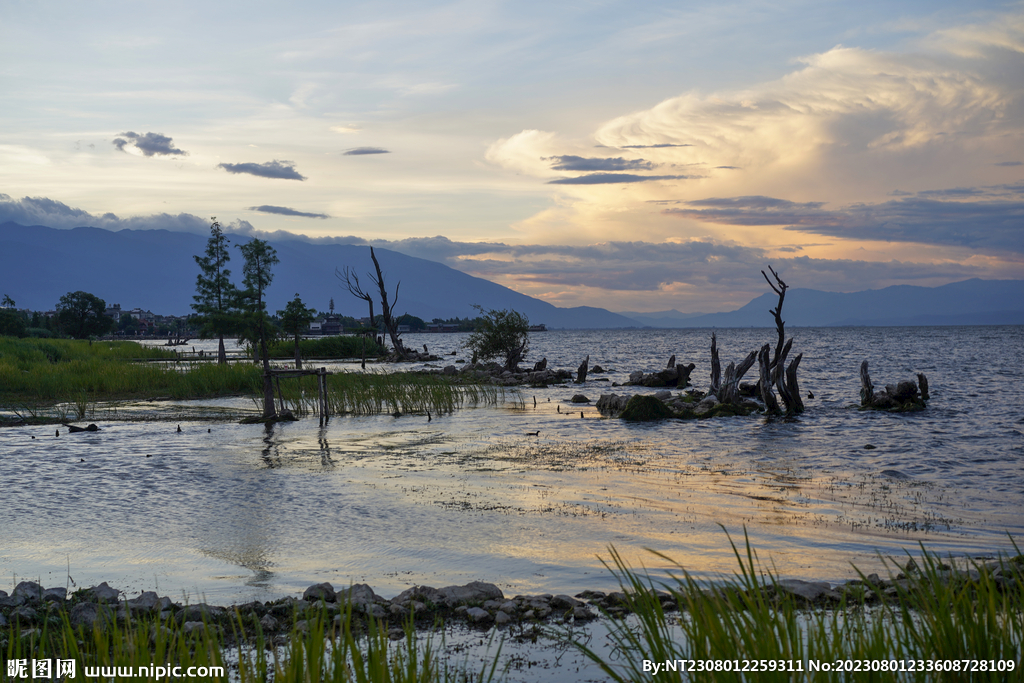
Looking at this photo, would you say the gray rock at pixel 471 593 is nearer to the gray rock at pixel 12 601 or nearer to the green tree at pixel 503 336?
the gray rock at pixel 12 601

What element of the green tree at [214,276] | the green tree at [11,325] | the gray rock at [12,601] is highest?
the green tree at [214,276]

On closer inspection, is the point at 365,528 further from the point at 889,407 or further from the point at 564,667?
the point at 889,407

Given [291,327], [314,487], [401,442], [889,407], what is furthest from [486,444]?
[291,327]

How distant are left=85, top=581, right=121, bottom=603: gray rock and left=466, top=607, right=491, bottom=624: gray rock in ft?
12.4

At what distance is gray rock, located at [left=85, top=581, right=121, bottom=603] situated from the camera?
7089 mm

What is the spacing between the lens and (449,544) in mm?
9930

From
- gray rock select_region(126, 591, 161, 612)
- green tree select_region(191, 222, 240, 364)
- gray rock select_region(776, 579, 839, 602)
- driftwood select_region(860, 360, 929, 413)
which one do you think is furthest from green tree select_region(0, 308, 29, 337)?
gray rock select_region(776, 579, 839, 602)

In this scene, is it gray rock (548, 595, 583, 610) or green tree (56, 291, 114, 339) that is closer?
gray rock (548, 595, 583, 610)

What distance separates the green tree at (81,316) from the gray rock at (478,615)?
363 ft

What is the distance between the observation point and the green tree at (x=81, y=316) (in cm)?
9975

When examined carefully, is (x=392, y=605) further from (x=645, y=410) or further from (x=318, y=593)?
(x=645, y=410)

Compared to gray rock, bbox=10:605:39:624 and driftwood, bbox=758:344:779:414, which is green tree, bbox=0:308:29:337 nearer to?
driftwood, bbox=758:344:779:414

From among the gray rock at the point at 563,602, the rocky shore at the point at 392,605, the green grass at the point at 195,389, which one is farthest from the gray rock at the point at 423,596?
the green grass at the point at 195,389

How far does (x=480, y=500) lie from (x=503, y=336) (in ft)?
123
